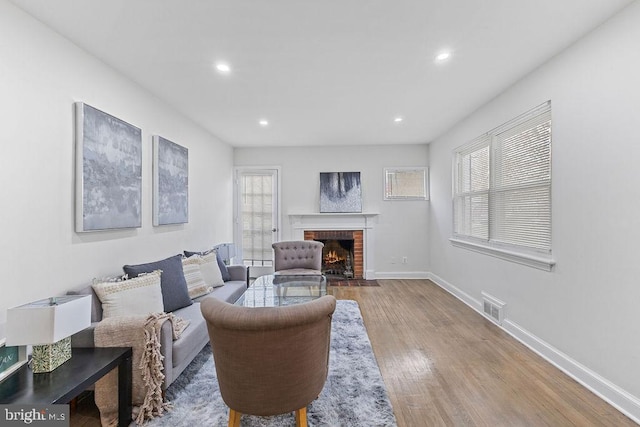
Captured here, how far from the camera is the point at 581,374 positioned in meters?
2.28

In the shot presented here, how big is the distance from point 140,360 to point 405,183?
506 cm

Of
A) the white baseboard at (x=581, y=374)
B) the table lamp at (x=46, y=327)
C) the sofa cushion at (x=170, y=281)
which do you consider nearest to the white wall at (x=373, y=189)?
the white baseboard at (x=581, y=374)

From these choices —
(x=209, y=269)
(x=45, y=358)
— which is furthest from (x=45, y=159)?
(x=209, y=269)

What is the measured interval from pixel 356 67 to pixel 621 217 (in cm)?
226

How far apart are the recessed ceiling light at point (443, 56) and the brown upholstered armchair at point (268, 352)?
2189mm

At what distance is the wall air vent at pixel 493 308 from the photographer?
3.32 metres

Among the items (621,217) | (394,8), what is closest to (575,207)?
(621,217)

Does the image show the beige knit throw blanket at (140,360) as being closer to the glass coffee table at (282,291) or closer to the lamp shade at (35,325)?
the lamp shade at (35,325)

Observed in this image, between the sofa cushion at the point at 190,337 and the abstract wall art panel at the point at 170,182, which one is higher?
the abstract wall art panel at the point at 170,182

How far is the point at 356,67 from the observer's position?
2689 millimetres

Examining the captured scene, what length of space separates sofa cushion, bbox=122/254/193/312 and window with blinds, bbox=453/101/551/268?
336 cm

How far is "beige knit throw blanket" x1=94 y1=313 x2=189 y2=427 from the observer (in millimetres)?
1864

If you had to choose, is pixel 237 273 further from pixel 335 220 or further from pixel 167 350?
pixel 335 220

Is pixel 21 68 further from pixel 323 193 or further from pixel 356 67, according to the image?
pixel 323 193
